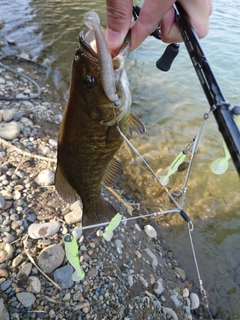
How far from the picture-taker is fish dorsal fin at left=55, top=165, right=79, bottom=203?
1.96 meters

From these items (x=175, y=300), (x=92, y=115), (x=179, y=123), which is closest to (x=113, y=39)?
(x=92, y=115)

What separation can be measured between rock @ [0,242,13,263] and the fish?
0.88 metres

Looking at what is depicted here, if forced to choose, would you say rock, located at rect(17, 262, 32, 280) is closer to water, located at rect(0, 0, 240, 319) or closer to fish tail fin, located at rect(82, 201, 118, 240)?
fish tail fin, located at rect(82, 201, 118, 240)

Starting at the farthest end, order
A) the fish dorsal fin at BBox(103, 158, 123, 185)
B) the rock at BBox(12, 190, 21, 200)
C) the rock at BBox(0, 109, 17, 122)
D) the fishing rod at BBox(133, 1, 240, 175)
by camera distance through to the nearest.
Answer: the rock at BBox(0, 109, 17, 122) < the rock at BBox(12, 190, 21, 200) < the fish dorsal fin at BBox(103, 158, 123, 185) < the fishing rod at BBox(133, 1, 240, 175)

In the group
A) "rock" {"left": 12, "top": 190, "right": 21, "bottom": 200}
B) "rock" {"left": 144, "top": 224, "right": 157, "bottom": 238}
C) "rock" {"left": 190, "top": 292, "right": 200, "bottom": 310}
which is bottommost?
"rock" {"left": 190, "top": 292, "right": 200, "bottom": 310}

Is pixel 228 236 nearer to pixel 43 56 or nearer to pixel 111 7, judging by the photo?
pixel 111 7

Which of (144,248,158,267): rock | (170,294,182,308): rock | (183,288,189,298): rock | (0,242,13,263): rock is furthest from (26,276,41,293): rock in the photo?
(183,288,189,298): rock

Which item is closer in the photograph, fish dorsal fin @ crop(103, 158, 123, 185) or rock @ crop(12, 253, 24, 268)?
fish dorsal fin @ crop(103, 158, 123, 185)

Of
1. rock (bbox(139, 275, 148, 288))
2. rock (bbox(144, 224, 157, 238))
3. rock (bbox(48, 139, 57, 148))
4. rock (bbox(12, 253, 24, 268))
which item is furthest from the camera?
rock (bbox(48, 139, 57, 148))

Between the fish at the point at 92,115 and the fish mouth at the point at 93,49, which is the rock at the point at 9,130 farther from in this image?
the fish mouth at the point at 93,49

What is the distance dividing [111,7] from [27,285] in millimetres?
2176

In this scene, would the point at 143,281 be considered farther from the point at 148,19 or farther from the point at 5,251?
the point at 148,19

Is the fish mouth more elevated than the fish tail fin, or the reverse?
the fish mouth

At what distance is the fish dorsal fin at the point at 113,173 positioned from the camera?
217 cm
